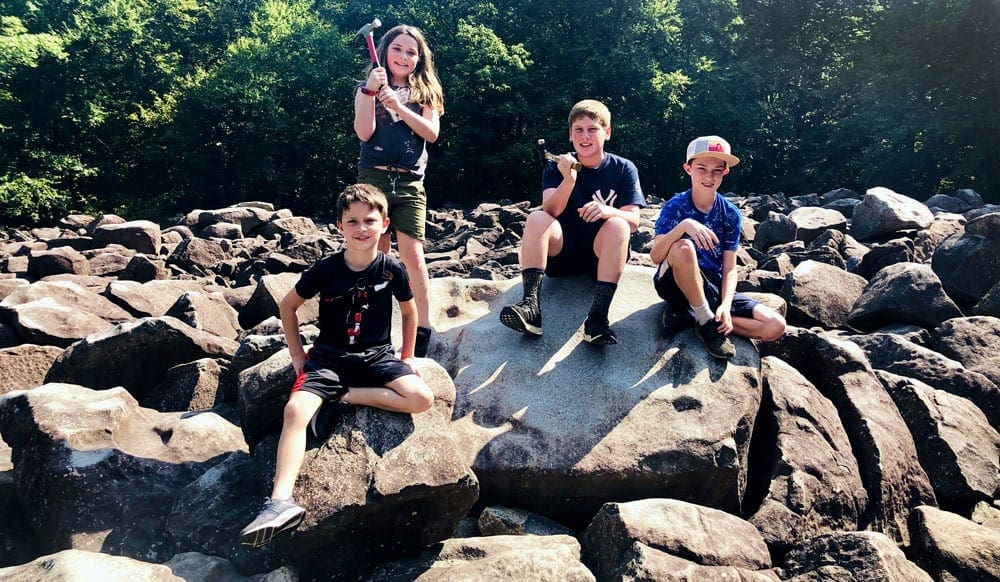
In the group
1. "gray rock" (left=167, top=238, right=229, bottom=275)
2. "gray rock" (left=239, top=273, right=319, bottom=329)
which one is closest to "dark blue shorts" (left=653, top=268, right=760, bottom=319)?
"gray rock" (left=239, top=273, right=319, bottom=329)

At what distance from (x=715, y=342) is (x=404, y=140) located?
7.65ft

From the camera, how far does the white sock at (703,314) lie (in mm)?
4375

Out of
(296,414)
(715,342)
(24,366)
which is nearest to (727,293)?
(715,342)

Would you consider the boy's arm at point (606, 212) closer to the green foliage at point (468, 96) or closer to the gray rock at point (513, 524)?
the gray rock at point (513, 524)

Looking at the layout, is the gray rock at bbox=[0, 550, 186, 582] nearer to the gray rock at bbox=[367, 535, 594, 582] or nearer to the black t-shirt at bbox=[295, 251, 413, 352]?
the gray rock at bbox=[367, 535, 594, 582]

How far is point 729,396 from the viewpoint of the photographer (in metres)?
4.19

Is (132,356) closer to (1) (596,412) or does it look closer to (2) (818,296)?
(1) (596,412)

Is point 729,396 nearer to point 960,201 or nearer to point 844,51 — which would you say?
point 960,201

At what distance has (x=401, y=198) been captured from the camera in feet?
15.6

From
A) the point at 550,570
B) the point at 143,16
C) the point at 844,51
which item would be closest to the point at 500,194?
the point at 844,51

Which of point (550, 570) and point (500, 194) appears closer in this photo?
point (550, 570)

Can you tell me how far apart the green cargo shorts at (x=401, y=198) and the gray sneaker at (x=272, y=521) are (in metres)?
2.18

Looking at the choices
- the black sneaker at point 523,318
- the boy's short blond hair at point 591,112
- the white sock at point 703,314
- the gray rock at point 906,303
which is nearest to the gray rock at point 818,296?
the gray rock at point 906,303

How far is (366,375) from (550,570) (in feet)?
3.99
